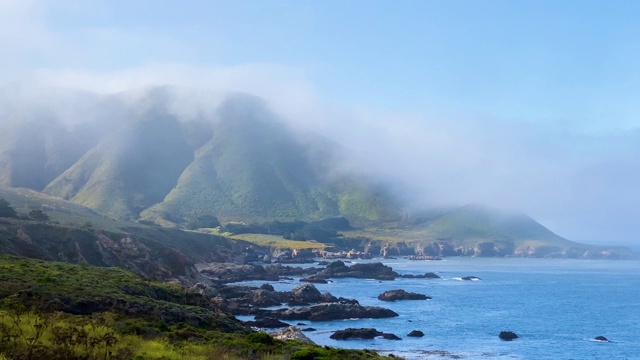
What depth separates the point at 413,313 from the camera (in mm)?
99625

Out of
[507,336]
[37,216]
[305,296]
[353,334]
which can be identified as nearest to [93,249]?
[37,216]

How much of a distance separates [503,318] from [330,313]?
28116mm

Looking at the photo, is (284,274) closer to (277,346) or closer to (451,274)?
(451,274)

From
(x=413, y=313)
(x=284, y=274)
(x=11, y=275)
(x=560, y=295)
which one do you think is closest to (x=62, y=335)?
(x=11, y=275)

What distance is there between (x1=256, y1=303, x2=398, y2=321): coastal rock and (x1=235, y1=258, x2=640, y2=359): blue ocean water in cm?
228

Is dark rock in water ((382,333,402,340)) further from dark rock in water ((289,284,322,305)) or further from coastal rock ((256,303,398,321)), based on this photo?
dark rock in water ((289,284,322,305))

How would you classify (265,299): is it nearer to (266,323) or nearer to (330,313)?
(330,313)

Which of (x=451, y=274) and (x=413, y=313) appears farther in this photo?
(x=451, y=274)

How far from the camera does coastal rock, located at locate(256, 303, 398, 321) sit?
90.0 meters

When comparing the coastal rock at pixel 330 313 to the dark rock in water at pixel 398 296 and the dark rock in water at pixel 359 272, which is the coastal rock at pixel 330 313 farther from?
the dark rock in water at pixel 359 272

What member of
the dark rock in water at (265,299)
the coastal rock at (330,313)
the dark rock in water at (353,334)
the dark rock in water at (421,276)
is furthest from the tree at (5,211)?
the dark rock in water at (421,276)

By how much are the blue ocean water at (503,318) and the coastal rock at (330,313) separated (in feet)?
7.47

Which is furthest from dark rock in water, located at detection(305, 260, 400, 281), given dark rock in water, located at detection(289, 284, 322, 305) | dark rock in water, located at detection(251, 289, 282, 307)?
dark rock in water, located at detection(251, 289, 282, 307)

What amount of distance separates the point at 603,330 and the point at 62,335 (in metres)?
85.6
